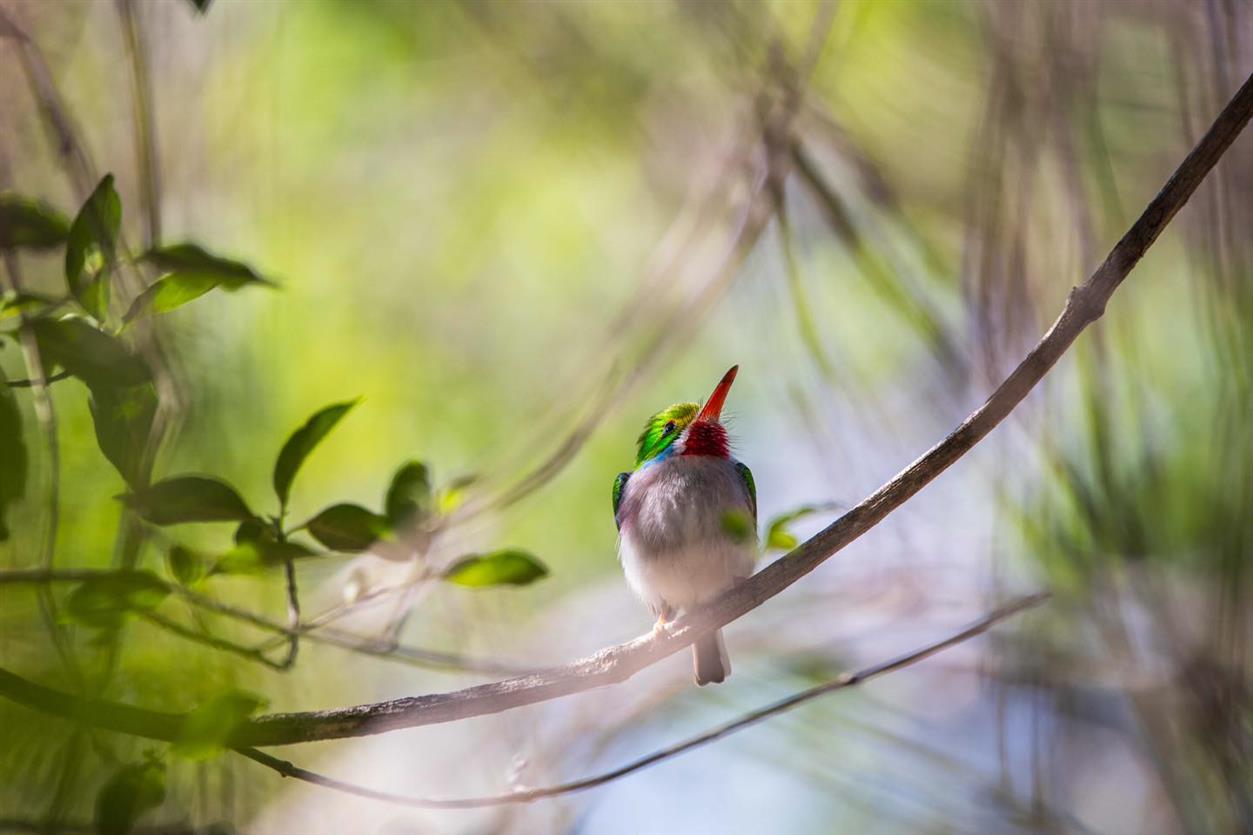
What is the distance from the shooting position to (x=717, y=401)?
3619 millimetres

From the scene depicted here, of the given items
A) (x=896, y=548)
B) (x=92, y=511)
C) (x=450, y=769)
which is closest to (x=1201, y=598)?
(x=896, y=548)

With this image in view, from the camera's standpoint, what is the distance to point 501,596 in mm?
5238

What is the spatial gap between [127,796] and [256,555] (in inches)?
18.5

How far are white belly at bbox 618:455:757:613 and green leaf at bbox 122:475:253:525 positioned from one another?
6.01 ft

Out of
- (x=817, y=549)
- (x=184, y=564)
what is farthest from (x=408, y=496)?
(x=817, y=549)

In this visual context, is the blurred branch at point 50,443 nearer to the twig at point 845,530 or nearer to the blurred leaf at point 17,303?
the blurred leaf at point 17,303

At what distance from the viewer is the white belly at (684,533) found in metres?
3.70

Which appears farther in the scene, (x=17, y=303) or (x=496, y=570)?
(x=496, y=570)

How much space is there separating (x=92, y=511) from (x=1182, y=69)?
3.25 m

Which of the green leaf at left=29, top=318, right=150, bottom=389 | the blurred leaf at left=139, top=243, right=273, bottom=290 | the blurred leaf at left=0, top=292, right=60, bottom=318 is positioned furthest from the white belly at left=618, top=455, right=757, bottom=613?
the blurred leaf at left=0, top=292, right=60, bottom=318

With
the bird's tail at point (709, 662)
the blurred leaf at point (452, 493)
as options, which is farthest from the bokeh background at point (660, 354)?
the bird's tail at point (709, 662)

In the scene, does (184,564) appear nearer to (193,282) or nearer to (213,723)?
(213,723)

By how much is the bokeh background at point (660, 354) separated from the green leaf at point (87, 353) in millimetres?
222

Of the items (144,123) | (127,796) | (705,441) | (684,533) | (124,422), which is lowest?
(127,796)
